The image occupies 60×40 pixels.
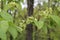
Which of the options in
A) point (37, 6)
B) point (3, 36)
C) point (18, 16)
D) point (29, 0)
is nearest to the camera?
point (3, 36)

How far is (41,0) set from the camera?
4.70ft

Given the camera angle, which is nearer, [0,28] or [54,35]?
[0,28]

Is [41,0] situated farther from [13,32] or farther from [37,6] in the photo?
[13,32]

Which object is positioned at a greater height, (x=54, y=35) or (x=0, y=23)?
(x=0, y=23)

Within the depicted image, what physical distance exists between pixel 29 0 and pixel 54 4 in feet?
1.62

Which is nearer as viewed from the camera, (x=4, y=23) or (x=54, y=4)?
(x=4, y=23)

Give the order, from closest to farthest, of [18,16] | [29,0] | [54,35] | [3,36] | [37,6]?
[3,36], [29,0], [54,35], [18,16], [37,6]

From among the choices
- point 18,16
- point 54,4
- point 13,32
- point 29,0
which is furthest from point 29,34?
point 54,4

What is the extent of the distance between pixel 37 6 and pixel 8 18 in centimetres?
86

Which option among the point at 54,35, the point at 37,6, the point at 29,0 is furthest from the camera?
the point at 37,6

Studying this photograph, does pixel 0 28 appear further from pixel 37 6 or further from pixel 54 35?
pixel 37 6

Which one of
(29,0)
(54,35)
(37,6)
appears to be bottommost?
(54,35)

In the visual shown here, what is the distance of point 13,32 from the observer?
19.3 inches

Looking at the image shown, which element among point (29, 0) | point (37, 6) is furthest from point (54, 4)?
point (29, 0)
